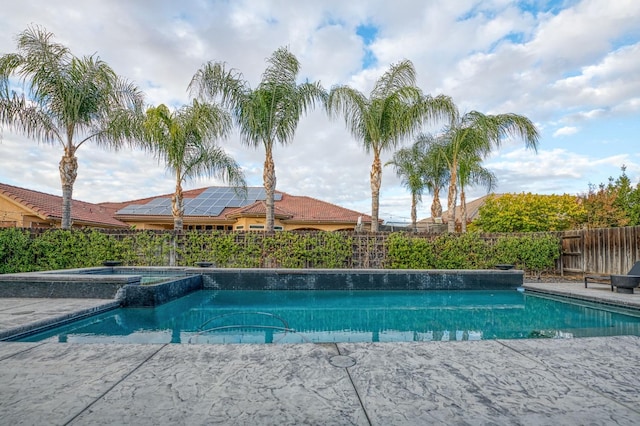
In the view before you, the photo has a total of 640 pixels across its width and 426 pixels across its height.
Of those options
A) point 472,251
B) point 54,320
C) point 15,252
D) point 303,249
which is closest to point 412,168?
point 472,251

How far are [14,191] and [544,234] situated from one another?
28.8 meters

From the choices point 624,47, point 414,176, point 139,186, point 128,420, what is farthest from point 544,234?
point 139,186

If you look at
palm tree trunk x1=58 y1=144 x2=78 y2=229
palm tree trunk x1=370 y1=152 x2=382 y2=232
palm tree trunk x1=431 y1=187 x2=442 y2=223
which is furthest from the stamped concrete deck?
palm tree trunk x1=431 y1=187 x2=442 y2=223

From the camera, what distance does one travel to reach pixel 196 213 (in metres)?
22.3

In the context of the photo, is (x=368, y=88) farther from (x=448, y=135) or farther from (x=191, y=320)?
(x=191, y=320)

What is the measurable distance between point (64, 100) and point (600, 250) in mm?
20040

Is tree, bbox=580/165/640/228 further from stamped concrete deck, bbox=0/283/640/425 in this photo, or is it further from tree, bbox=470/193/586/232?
stamped concrete deck, bbox=0/283/640/425

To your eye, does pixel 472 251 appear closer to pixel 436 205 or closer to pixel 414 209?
pixel 436 205

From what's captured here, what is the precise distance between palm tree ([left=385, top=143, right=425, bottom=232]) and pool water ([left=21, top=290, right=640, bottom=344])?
11.7 meters

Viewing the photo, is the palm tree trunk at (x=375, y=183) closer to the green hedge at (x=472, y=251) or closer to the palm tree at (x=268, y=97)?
the green hedge at (x=472, y=251)

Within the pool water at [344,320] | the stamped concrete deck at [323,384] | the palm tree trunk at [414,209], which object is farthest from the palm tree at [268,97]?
the palm tree trunk at [414,209]

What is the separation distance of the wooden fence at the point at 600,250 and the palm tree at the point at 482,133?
403 cm

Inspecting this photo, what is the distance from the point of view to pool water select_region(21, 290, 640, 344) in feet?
17.8

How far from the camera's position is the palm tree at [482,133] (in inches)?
547
